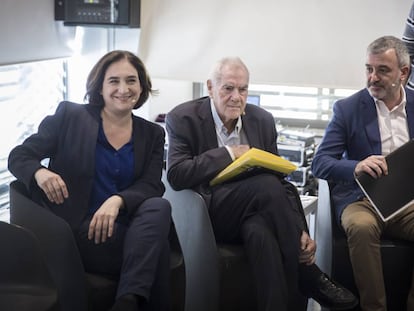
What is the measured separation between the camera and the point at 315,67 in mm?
3570

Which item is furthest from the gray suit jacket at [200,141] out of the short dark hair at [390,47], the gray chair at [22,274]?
the gray chair at [22,274]

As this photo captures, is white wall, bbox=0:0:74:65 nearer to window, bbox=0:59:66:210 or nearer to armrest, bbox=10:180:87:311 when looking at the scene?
window, bbox=0:59:66:210

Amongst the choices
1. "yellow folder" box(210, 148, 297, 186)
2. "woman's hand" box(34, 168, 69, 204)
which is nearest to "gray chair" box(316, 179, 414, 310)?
"yellow folder" box(210, 148, 297, 186)

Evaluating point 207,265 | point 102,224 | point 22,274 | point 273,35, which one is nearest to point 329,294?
point 207,265

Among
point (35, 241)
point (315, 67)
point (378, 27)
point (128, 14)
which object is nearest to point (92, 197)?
point (35, 241)

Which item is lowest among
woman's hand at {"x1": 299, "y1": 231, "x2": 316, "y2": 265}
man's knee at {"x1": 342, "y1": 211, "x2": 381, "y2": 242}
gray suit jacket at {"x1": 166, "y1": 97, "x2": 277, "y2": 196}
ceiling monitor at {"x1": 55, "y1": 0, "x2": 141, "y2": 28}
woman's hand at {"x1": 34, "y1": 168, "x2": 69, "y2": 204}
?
woman's hand at {"x1": 299, "y1": 231, "x2": 316, "y2": 265}

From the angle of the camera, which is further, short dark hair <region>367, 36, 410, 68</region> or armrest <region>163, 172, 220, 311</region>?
short dark hair <region>367, 36, 410, 68</region>

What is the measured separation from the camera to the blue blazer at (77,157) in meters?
2.43

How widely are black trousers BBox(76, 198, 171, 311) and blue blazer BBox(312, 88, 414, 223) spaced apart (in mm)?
816

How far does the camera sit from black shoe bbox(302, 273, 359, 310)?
2584 mm

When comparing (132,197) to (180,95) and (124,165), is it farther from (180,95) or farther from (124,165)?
(180,95)

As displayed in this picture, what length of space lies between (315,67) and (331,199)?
99 centimetres

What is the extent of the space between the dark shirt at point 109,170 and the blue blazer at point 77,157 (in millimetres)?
30

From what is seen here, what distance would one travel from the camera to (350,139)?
9.50ft
